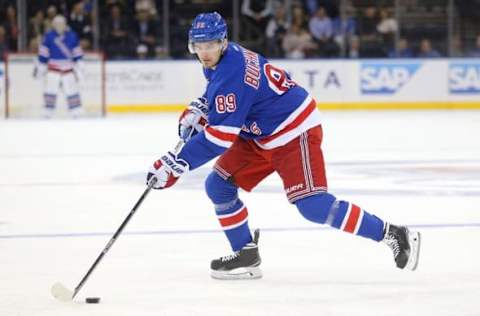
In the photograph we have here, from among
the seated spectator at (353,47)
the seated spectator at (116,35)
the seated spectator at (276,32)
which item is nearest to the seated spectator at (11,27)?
the seated spectator at (116,35)

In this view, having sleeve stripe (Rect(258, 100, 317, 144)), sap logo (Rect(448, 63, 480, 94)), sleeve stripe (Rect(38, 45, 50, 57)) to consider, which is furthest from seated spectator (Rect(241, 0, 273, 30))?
sleeve stripe (Rect(258, 100, 317, 144))

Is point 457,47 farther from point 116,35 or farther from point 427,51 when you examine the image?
point 116,35

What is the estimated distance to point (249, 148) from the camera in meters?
4.00

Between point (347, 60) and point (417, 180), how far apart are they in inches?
309

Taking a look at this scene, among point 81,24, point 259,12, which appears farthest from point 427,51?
point 81,24

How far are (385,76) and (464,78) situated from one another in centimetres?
108

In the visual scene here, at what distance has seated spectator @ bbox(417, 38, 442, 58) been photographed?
1476cm

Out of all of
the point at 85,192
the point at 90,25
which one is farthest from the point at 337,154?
the point at 90,25

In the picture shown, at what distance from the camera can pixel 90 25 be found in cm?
1450

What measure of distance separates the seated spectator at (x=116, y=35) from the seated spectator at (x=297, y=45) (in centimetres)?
219

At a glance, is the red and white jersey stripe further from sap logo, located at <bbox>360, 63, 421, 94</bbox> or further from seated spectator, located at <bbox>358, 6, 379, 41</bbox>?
seated spectator, located at <bbox>358, 6, 379, 41</bbox>

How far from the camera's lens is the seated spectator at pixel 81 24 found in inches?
562

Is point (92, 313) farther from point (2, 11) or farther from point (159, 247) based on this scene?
point (2, 11)

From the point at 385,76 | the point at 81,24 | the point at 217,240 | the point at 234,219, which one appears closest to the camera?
the point at 234,219
